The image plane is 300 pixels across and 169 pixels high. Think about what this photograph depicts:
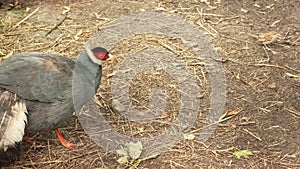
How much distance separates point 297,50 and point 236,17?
98 centimetres

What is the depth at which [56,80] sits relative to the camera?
11.4 ft

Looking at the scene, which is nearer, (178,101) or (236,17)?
(178,101)

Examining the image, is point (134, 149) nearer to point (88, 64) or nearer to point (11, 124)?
point (88, 64)

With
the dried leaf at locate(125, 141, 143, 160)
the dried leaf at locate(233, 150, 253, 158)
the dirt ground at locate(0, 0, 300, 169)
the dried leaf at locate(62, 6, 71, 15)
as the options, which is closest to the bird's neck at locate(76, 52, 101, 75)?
the dirt ground at locate(0, 0, 300, 169)

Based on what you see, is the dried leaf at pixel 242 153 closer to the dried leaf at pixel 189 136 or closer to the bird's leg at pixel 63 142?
the dried leaf at pixel 189 136

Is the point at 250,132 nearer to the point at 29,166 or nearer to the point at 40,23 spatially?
the point at 29,166

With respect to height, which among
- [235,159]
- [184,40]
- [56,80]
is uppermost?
[56,80]

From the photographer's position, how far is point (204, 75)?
4.57 m

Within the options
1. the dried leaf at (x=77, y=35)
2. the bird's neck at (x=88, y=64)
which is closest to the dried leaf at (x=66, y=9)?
the dried leaf at (x=77, y=35)

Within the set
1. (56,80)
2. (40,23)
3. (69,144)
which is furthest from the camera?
(40,23)

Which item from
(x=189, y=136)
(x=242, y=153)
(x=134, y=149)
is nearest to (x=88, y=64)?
(x=134, y=149)

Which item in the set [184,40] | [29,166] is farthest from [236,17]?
[29,166]

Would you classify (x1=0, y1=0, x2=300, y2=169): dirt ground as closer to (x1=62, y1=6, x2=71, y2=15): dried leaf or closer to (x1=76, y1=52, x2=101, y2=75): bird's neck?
(x1=62, y1=6, x2=71, y2=15): dried leaf

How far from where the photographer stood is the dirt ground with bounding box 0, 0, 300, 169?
362cm
